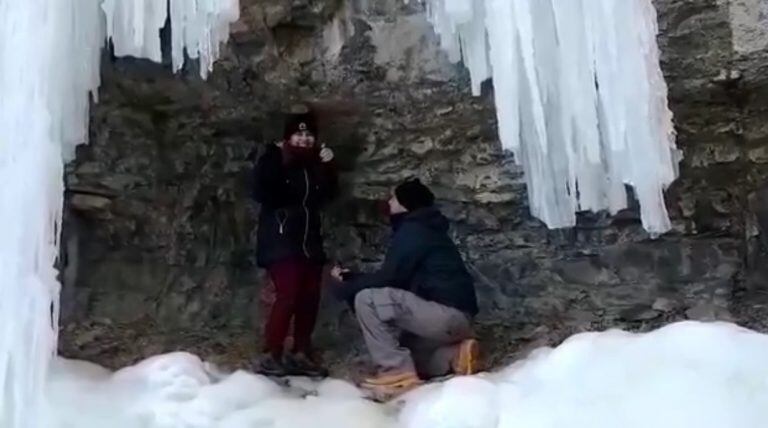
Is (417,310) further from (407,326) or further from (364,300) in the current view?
(364,300)

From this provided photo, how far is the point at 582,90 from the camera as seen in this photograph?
414cm

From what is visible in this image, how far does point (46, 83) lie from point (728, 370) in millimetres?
2684

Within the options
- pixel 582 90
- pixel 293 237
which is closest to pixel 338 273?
pixel 293 237

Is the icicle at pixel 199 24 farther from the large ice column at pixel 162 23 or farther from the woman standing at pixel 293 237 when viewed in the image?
the woman standing at pixel 293 237

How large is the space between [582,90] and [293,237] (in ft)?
4.54

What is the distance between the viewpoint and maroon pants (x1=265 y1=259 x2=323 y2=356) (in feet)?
14.5

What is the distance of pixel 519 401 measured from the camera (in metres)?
3.27

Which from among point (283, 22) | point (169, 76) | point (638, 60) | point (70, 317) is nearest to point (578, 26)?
point (638, 60)

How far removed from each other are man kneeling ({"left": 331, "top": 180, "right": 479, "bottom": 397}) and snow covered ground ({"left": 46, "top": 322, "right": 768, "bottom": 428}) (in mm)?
195

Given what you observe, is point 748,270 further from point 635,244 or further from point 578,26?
point 578,26

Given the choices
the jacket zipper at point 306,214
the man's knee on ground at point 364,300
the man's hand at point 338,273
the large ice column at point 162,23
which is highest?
the large ice column at point 162,23

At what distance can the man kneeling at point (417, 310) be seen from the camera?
4.05 m

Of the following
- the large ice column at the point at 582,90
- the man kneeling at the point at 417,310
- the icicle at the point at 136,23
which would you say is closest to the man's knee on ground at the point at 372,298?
the man kneeling at the point at 417,310

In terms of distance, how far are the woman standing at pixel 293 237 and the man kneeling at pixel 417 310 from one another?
1.00 feet
